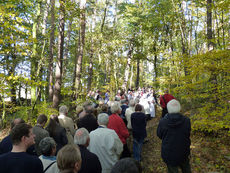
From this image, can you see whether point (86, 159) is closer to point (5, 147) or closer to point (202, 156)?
point (5, 147)

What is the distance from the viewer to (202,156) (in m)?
5.96

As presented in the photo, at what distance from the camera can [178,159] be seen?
3332 mm

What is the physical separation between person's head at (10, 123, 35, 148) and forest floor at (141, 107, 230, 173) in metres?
4.37

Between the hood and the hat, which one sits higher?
the hood

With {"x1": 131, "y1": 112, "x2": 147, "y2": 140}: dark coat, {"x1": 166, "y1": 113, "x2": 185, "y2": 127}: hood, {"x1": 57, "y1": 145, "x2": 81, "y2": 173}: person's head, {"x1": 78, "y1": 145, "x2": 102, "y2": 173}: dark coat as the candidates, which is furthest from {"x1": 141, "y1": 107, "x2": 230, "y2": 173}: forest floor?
{"x1": 57, "y1": 145, "x2": 81, "y2": 173}: person's head

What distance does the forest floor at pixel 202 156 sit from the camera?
5269 mm

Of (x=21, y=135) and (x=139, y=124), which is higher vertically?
(x=21, y=135)

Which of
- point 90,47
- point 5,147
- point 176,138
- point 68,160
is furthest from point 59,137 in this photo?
point 90,47

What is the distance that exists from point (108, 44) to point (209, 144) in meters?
11.9

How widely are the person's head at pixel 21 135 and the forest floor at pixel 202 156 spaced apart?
437 cm

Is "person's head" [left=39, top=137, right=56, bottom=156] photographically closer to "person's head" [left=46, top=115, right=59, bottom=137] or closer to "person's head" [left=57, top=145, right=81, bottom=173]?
"person's head" [left=57, top=145, right=81, bottom=173]

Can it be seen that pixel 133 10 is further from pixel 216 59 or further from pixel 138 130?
pixel 138 130

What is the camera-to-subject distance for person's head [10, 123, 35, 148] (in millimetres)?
2272

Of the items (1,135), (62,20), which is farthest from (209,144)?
(1,135)
